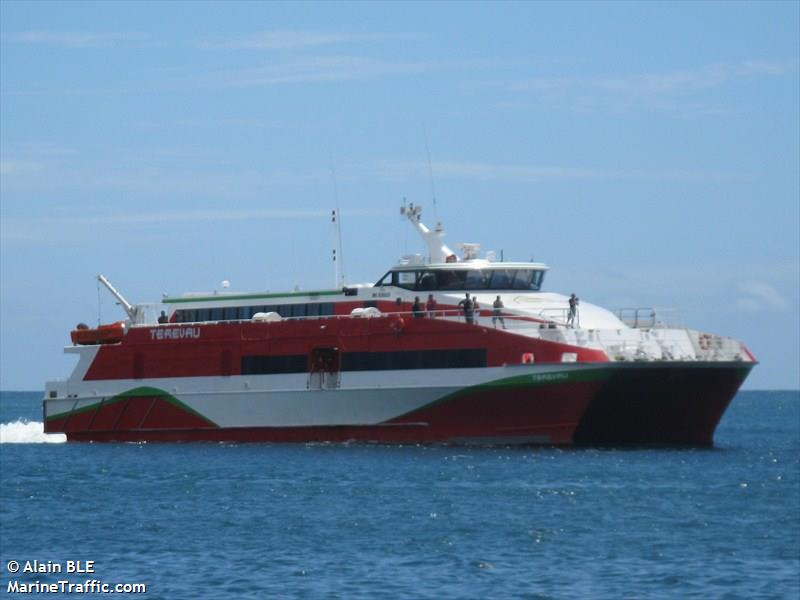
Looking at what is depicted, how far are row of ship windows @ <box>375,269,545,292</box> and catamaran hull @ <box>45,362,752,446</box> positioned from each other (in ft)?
9.81

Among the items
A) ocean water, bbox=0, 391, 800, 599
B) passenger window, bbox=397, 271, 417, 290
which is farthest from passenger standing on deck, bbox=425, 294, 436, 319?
ocean water, bbox=0, 391, 800, 599

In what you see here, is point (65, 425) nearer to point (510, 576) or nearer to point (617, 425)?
point (617, 425)

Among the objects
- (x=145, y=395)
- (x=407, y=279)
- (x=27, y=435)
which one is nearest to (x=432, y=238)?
(x=407, y=279)

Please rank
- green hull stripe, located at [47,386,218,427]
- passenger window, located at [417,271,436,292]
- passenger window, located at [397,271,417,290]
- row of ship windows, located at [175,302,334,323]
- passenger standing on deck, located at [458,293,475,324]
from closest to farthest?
1. passenger standing on deck, located at [458,293,475,324]
2. passenger window, located at [417,271,436,292]
3. passenger window, located at [397,271,417,290]
4. row of ship windows, located at [175,302,334,323]
5. green hull stripe, located at [47,386,218,427]

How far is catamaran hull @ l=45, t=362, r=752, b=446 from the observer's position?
42.4 metres

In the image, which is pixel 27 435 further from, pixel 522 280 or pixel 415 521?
pixel 415 521

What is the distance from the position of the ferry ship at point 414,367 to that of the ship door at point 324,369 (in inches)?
1.6

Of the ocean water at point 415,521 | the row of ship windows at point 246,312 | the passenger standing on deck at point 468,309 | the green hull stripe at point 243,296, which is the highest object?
the green hull stripe at point 243,296

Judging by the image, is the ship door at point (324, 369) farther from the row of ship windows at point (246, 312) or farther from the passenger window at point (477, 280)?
the passenger window at point (477, 280)

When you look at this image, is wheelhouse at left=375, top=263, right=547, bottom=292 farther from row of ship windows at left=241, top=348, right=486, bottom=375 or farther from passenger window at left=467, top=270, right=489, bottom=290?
Answer: row of ship windows at left=241, top=348, right=486, bottom=375

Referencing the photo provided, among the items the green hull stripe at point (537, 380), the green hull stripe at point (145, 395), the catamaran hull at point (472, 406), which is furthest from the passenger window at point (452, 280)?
the green hull stripe at point (145, 395)

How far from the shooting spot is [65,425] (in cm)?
5372

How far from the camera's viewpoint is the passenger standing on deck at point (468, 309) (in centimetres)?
4422

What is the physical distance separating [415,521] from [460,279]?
52.4 ft
